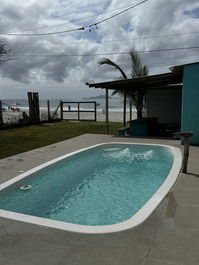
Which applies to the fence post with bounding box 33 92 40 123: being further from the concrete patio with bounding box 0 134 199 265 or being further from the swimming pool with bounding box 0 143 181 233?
the concrete patio with bounding box 0 134 199 265

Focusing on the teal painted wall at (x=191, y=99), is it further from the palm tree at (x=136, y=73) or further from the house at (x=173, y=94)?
the palm tree at (x=136, y=73)

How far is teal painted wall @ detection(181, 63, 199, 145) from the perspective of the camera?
295 inches

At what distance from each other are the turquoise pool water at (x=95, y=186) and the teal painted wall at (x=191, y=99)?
122 cm

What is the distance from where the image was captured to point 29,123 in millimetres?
14516

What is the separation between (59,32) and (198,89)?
26.6 feet

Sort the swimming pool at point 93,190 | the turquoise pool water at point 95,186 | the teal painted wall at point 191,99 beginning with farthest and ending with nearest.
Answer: the teal painted wall at point 191,99 < the turquoise pool water at point 95,186 < the swimming pool at point 93,190

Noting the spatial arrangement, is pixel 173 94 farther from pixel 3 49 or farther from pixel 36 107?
pixel 3 49

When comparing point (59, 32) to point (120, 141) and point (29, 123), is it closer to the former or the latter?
point (29, 123)

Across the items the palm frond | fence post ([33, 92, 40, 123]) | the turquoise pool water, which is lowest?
the turquoise pool water

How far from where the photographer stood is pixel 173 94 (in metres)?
13.0

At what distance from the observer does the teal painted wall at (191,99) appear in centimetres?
750

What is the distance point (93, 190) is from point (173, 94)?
32.0ft

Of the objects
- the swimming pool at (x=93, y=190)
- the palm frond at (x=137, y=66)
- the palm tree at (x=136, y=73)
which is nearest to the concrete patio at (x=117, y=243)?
the swimming pool at (x=93, y=190)

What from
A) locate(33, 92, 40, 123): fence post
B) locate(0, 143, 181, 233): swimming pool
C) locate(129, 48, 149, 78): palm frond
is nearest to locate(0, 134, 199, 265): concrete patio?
locate(0, 143, 181, 233): swimming pool
